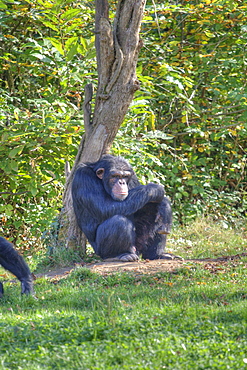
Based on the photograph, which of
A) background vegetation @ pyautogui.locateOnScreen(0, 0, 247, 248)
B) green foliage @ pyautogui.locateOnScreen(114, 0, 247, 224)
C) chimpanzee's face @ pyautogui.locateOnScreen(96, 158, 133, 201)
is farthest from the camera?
green foliage @ pyautogui.locateOnScreen(114, 0, 247, 224)

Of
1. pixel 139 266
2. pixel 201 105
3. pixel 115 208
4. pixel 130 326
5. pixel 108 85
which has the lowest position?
pixel 139 266

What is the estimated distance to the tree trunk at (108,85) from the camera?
6.48m

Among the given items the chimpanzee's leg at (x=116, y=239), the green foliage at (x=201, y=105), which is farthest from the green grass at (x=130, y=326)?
the green foliage at (x=201, y=105)

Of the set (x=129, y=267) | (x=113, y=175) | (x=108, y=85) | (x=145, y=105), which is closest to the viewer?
(x=129, y=267)

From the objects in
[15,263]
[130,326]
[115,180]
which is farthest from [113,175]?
[130,326]

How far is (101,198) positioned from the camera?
6359mm

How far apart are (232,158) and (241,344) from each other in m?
9.23

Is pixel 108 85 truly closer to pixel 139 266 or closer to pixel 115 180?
pixel 115 180

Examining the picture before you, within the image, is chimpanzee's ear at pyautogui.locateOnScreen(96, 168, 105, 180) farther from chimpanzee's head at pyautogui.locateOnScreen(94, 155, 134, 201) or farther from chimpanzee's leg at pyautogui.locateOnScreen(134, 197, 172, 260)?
chimpanzee's leg at pyautogui.locateOnScreen(134, 197, 172, 260)

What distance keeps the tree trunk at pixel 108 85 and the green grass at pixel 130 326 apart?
1736mm

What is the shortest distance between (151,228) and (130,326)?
3.12 m

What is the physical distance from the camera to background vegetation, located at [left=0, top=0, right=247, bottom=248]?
7.04 metres

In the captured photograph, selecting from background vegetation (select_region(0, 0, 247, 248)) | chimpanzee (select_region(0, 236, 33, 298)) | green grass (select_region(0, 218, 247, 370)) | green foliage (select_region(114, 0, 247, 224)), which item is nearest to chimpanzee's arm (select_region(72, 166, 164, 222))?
background vegetation (select_region(0, 0, 247, 248))

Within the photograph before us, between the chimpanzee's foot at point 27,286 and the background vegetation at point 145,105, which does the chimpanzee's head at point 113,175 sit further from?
the chimpanzee's foot at point 27,286
